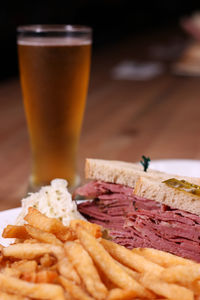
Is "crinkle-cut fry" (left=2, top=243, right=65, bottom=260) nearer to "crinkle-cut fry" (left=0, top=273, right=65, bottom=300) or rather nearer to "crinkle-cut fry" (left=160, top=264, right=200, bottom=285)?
"crinkle-cut fry" (left=0, top=273, right=65, bottom=300)

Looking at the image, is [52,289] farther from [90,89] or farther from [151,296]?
[90,89]

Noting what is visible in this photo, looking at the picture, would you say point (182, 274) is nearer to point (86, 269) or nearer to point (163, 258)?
point (163, 258)

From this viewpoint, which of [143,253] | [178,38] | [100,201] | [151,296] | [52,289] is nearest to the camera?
[52,289]

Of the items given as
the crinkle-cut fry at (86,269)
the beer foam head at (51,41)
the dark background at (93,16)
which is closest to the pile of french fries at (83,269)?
the crinkle-cut fry at (86,269)

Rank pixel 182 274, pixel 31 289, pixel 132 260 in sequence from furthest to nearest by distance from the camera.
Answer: pixel 132 260 → pixel 182 274 → pixel 31 289

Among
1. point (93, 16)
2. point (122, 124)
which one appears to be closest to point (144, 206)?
point (122, 124)

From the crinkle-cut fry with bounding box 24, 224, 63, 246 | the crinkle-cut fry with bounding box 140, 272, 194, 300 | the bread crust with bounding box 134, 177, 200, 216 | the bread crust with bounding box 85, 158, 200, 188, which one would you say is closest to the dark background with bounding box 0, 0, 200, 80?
the bread crust with bounding box 85, 158, 200, 188

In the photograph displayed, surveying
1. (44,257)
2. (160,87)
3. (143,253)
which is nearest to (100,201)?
(143,253)
